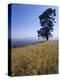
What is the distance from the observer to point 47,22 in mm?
2080

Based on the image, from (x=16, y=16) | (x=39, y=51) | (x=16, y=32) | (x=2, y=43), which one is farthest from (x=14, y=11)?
(x=39, y=51)

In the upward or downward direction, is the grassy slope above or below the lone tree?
below

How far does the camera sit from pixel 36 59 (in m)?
2.05

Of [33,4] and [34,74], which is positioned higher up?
[33,4]

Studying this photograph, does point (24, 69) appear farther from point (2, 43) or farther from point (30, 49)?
point (2, 43)

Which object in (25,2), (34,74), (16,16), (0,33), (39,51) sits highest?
(25,2)

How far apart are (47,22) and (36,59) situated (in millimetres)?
378

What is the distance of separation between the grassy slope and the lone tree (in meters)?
0.09

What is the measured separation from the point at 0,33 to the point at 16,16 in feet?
0.72

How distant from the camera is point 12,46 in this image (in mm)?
1976

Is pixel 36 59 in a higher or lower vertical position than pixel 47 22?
lower

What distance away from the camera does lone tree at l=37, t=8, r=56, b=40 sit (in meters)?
2.06

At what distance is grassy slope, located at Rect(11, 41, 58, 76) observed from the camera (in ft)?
6.52

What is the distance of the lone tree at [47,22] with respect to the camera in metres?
2.06
